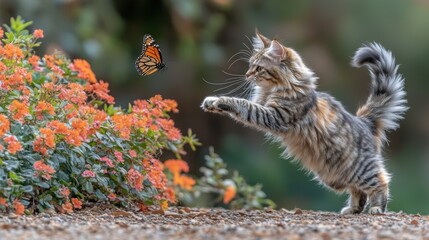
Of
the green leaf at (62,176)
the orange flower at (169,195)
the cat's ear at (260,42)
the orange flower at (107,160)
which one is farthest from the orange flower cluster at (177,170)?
the green leaf at (62,176)

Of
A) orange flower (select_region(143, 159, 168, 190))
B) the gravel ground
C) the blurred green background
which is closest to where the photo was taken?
the gravel ground

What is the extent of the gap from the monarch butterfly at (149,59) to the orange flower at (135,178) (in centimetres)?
87

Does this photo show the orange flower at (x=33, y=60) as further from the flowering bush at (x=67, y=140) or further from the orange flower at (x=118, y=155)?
the orange flower at (x=118, y=155)

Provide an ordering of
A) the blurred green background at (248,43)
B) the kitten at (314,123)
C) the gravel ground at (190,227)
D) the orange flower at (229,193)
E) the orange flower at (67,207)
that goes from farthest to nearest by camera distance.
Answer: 1. the blurred green background at (248,43)
2. the orange flower at (229,193)
3. the kitten at (314,123)
4. the orange flower at (67,207)
5. the gravel ground at (190,227)

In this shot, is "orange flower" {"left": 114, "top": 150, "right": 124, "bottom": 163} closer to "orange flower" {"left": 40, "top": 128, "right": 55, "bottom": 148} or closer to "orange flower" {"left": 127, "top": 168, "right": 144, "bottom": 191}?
"orange flower" {"left": 127, "top": 168, "right": 144, "bottom": 191}

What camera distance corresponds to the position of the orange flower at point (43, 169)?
409 centimetres

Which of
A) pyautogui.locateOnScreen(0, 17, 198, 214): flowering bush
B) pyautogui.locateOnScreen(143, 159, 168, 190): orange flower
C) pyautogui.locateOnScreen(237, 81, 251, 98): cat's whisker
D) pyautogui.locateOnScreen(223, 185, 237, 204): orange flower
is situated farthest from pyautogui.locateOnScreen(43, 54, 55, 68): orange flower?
pyautogui.locateOnScreen(223, 185, 237, 204): orange flower

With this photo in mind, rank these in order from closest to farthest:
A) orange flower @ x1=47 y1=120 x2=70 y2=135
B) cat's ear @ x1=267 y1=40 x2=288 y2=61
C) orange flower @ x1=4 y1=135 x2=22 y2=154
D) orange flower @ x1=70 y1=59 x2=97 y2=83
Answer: orange flower @ x1=4 y1=135 x2=22 y2=154, orange flower @ x1=47 y1=120 x2=70 y2=135, orange flower @ x1=70 y1=59 x2=97 y2=83, cat's ear @ x1=267 y1=40 x2=288 y2=61

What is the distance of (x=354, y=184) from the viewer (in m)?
5.34

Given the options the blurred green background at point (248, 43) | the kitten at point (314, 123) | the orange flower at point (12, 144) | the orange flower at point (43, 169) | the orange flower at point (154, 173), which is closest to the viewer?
the orange flower at point (12, 144)

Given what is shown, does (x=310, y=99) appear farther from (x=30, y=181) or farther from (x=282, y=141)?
(x=30, y=181)

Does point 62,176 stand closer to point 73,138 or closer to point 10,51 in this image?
point 73,138

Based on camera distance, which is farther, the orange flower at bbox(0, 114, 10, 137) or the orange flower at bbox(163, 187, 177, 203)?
the orange flower at bbox(163, 187, 177, 203)

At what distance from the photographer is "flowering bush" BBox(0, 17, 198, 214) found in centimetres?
417
